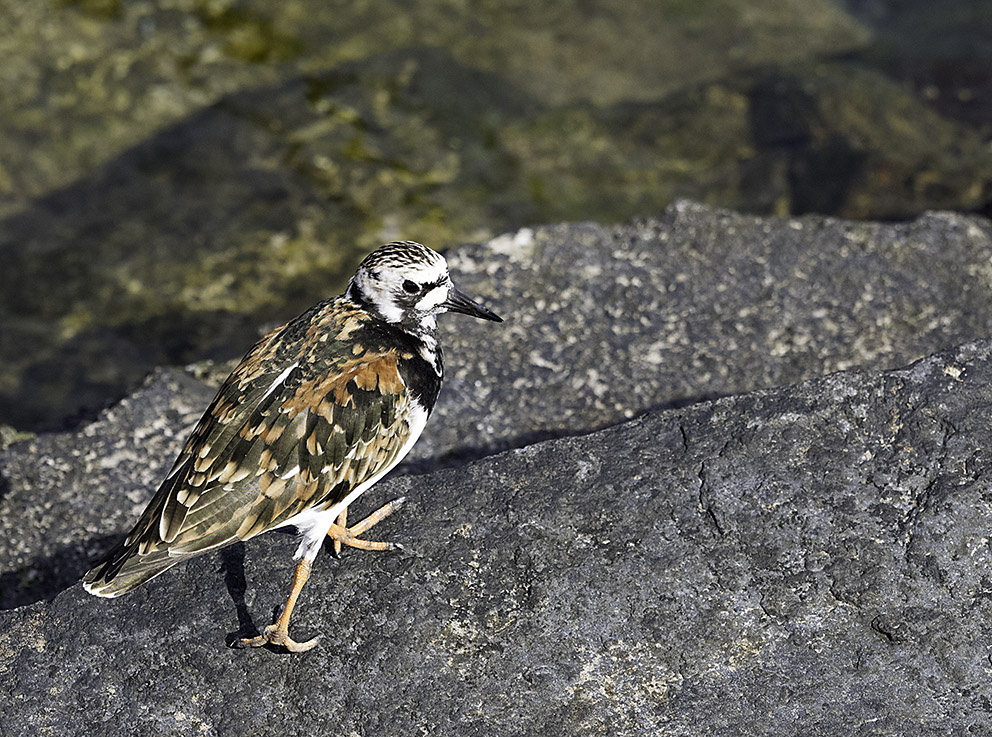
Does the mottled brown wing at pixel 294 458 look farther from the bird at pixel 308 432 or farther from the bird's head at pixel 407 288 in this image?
the bird's head at pixel 407 288

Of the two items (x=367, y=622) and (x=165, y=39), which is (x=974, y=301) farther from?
(x=165, y=39)

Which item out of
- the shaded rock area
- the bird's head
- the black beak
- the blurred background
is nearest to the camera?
the bird's head

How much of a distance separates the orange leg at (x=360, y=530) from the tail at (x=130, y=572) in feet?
2.12

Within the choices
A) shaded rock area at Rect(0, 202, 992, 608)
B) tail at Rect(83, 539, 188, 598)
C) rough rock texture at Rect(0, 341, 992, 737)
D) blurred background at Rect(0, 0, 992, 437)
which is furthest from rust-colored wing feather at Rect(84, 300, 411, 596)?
blurred background at Rect(0, 0, 992, 437)

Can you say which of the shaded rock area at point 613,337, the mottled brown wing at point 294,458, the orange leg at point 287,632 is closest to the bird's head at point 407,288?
the mottled brown wing at point 294,458

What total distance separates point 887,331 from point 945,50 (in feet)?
19.4

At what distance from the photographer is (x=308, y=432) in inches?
147

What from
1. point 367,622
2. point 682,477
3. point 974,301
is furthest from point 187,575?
point 974,301

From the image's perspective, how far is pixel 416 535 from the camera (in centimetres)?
396

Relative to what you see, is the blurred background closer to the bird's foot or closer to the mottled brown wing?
the mottled brown wing

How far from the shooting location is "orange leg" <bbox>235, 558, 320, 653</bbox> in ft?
11.7

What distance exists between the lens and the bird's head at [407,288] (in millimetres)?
4035

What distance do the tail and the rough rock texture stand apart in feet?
0.96

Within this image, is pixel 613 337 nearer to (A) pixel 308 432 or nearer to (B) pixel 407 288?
(B) pixel 407 288
